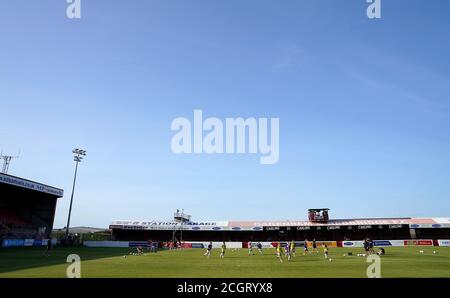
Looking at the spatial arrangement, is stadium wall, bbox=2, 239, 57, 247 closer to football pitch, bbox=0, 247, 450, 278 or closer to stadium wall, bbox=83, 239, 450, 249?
stadium wall, bbox=83, 239, 450, 249

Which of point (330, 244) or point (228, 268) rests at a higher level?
point (330, 244)

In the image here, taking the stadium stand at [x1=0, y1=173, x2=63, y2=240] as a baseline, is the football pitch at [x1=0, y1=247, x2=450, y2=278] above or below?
below

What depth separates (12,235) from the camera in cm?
6225

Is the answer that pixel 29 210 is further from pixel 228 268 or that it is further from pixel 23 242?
pixel 228 268

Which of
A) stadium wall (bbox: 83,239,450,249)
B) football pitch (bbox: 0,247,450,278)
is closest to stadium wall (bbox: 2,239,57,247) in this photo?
stadium wall (bbox: 83,239,450,249)

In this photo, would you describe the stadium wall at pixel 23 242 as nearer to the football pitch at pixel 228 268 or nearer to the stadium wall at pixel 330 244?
the stadium wall at pixel 330 244

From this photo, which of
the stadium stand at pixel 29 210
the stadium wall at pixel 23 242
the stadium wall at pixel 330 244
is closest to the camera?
the stadium wall at pixel 23 242

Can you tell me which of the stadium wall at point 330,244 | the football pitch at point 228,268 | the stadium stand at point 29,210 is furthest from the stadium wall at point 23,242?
the football pitch at point 228,268

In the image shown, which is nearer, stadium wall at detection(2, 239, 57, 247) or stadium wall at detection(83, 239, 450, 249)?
stadium wall at detection(2, 239, 57, 247)

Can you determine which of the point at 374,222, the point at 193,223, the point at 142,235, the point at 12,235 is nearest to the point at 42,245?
the point at 12,235

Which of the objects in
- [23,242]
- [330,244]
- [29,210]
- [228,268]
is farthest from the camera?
[29,210]

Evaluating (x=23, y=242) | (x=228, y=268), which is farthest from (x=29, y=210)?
(x=228, y=268)
